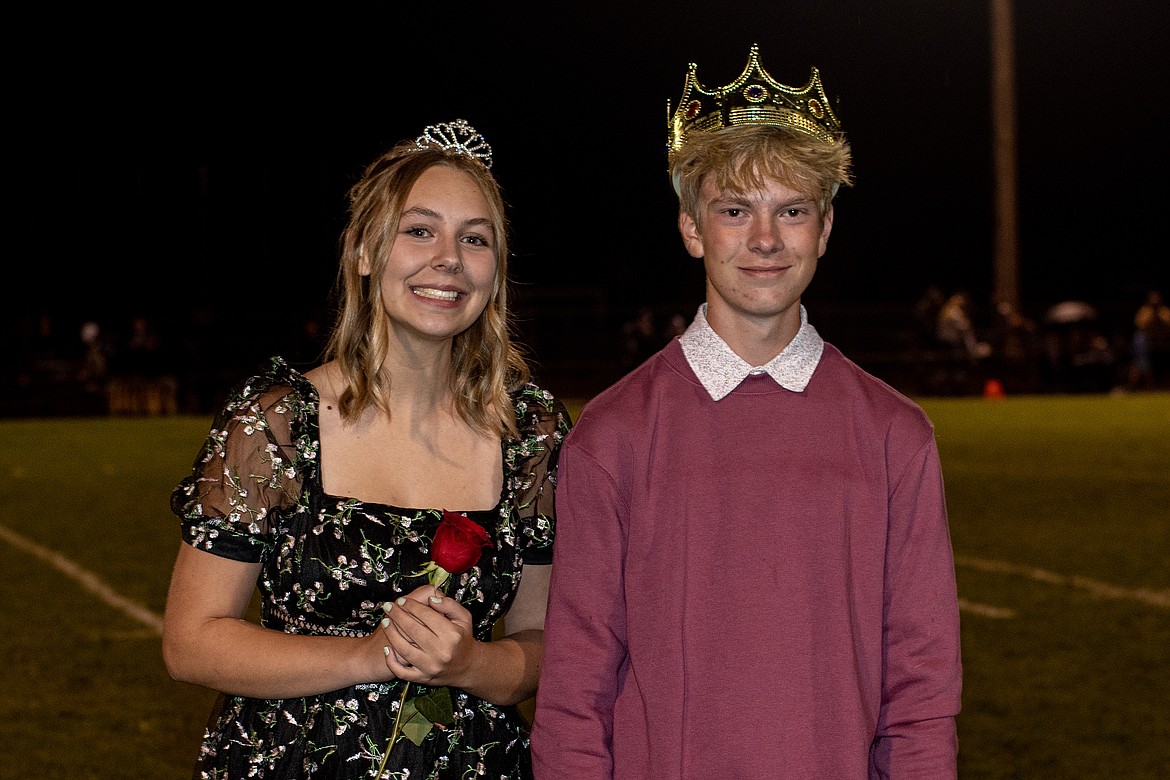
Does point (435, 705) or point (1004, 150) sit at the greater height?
point (1004, 150)

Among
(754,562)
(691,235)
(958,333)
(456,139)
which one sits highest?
(456,139)

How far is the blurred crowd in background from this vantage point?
24.1 metres

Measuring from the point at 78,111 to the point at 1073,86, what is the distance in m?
25.7

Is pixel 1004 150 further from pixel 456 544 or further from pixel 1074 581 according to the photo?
pixel 456 544

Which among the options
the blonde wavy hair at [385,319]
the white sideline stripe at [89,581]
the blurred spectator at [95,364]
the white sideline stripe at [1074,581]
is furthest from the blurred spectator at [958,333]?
the blonde wavy hair at [385,319]

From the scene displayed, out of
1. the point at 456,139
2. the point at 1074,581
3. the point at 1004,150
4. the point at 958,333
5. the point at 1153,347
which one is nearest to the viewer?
the point at 456,139

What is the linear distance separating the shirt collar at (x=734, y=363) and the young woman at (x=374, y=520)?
0.67m

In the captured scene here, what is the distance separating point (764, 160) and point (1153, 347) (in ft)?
83.4

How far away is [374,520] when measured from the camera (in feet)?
9.21

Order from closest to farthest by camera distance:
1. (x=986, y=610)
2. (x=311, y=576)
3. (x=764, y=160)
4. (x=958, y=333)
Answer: (x=764, y=160) < (x=311, y=576) < (x=986, y=610) < (x=958, y=333)

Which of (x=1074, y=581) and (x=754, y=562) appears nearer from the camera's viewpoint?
(x=754, y=562)

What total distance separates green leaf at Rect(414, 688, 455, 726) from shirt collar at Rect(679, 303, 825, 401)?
2.51 feet

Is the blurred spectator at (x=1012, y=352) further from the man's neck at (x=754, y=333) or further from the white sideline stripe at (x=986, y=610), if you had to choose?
the man's neck at (x=754, y=333)

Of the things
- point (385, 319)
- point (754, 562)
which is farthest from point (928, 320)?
point (754, 562)
